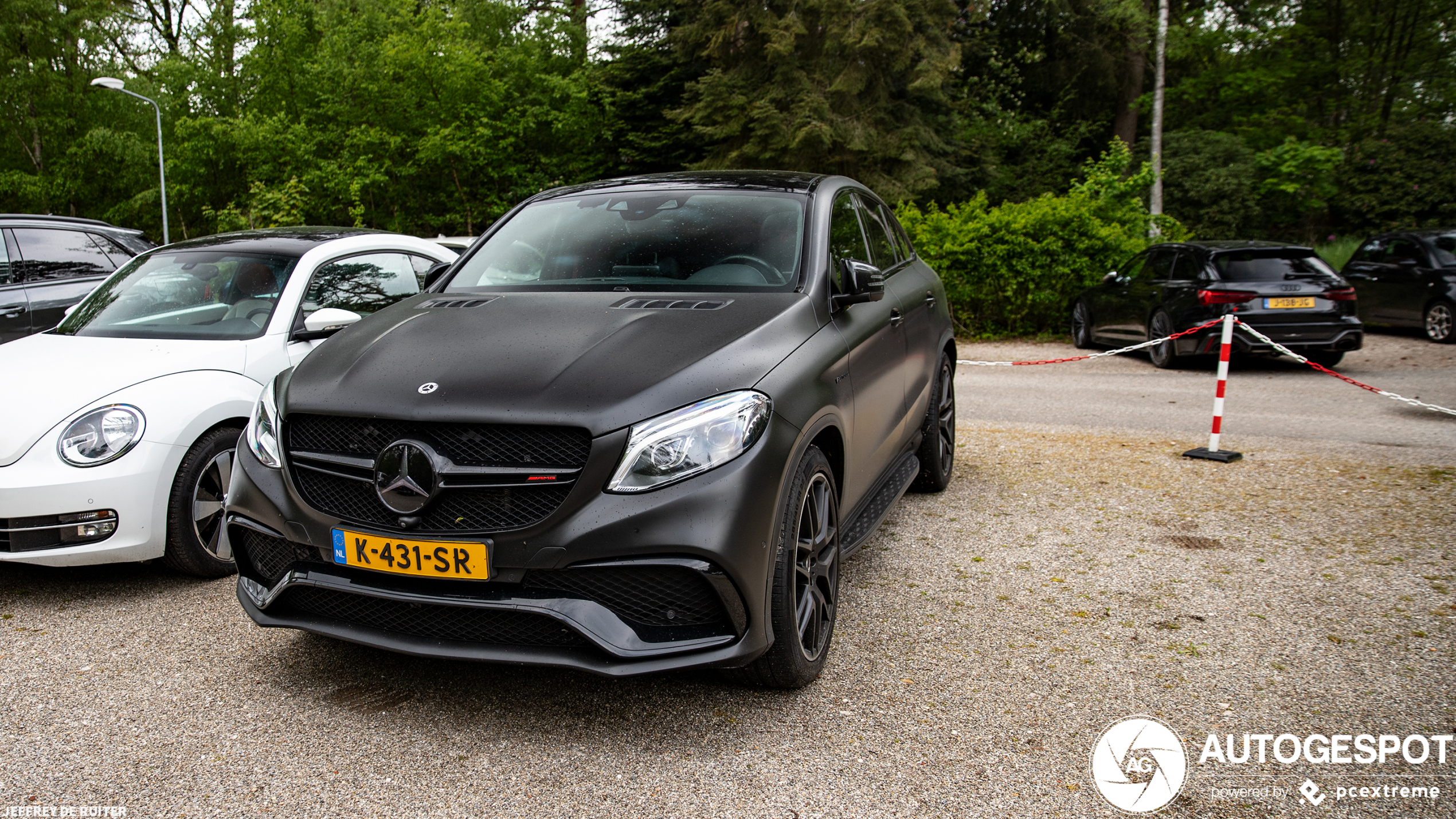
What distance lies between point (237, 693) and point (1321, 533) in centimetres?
510

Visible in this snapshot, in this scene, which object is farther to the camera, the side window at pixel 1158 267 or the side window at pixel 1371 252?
the side window at pixel 1371 252

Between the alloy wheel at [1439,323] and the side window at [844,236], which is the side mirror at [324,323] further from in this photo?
the alloy wheel at [1439,323]

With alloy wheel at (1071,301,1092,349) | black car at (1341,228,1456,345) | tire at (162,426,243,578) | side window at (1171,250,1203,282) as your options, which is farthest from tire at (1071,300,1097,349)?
tire at (162,426,243,578)

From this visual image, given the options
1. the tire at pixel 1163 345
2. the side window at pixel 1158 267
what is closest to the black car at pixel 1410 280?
the side window at pixel 1158 267

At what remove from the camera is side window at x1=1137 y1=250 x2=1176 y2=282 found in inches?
469

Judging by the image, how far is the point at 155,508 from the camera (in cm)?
415

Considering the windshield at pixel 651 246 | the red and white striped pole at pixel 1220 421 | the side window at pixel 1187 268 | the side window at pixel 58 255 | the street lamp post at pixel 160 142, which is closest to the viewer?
the windshield at pixel 651 246

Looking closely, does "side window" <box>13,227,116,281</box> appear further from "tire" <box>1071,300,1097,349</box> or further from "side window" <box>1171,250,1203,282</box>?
"tire" <box>1071,300,1097,349</box>

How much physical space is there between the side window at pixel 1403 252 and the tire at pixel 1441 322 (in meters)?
0.74

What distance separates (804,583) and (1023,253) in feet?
40.8

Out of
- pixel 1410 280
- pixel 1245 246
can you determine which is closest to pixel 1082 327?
pixel 1245 246

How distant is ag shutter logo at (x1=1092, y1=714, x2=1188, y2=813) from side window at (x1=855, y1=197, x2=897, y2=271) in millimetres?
2473

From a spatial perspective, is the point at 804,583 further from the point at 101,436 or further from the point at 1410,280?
the point at 1410,280

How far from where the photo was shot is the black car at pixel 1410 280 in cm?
1344
